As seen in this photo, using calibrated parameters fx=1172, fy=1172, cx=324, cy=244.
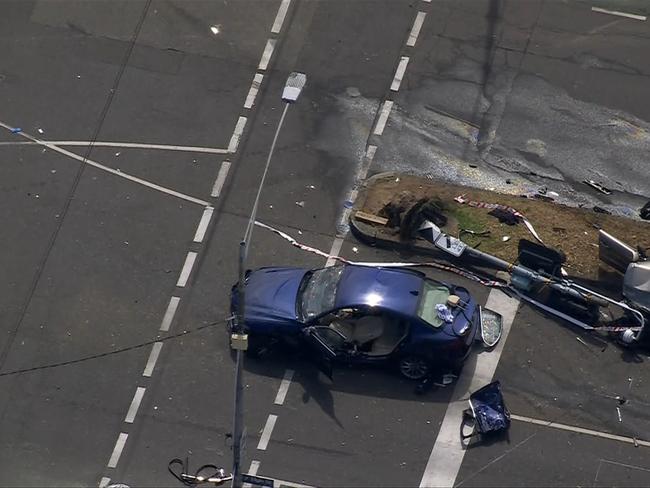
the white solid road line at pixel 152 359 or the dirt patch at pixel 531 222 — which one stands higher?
the dirt patch at pixel 531 222

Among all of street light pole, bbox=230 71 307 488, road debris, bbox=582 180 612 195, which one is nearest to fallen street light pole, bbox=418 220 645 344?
road debris, bbox=582 180 612 195

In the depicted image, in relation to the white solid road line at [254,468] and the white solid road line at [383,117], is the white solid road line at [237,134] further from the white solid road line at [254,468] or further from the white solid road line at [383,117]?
the white solid road line at [254,468]

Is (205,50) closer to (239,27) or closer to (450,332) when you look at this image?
(239,27)

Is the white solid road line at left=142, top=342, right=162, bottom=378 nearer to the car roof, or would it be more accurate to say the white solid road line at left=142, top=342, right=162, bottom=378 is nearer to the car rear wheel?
the car roof

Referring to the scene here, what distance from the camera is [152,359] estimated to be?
69.4 ft

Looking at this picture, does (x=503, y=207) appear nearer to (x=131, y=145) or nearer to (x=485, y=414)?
(x=485, y=414)

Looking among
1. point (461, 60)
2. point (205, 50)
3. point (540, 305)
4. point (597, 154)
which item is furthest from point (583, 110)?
point (205, 50)

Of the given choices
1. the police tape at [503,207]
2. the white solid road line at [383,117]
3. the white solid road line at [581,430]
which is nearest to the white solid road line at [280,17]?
the white solid road line at [383,117]

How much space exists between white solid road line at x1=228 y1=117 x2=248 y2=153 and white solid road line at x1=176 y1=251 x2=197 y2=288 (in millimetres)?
2574

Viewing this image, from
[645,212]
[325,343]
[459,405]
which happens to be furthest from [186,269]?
[645,212]

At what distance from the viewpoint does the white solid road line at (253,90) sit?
24.3 m

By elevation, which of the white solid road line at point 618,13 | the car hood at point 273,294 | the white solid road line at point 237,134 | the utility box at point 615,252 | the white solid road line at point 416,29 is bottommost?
the car hood at point 273,294

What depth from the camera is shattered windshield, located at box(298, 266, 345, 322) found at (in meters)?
20.5

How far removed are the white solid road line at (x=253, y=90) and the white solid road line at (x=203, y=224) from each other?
8.84 feet
